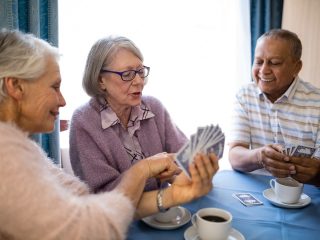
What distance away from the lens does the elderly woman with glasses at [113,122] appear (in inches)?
56.6

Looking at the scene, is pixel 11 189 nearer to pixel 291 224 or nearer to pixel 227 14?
pixel 291 224

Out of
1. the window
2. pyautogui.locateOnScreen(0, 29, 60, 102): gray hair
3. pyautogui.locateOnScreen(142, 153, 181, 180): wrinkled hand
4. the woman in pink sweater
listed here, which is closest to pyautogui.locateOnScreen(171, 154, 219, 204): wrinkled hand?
the woman in pink sweater

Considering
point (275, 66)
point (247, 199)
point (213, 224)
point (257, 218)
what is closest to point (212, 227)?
point (213, 224)

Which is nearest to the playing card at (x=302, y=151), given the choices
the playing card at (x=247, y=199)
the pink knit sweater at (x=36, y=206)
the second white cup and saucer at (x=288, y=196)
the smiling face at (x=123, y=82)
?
the second white cup and saucer at (x=288, y=196)

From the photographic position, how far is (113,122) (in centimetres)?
153

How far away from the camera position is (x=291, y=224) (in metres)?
1.17

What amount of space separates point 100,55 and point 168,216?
0.84 meters

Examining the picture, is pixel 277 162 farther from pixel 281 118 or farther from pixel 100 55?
pixel 100 55

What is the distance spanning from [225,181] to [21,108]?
1.01 meters

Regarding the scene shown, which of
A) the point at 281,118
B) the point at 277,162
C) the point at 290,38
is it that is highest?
the point at 290,38

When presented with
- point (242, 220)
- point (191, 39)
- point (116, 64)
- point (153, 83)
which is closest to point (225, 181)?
point (242, 220)

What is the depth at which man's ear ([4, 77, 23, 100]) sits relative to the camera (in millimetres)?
985

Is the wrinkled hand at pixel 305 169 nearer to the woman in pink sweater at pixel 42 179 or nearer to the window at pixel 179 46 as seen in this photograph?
the woman in pink sweater at pixel 42 179

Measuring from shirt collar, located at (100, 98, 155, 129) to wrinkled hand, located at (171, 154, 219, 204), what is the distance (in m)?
0.48
